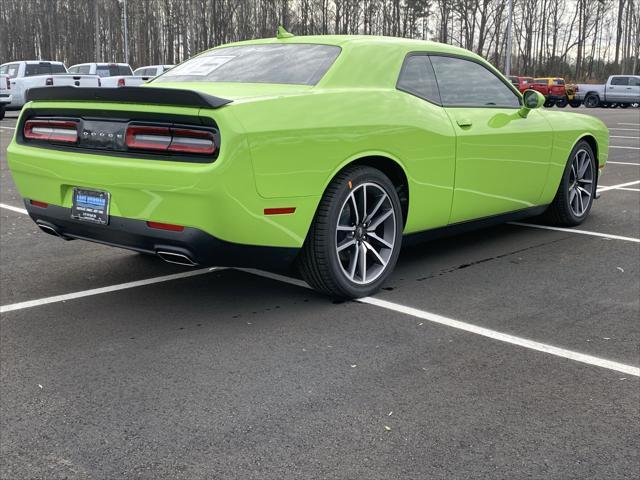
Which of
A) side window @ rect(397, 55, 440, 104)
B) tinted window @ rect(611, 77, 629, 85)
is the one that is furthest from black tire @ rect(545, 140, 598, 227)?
tinted window @ rect(611, 77, 629, 85)

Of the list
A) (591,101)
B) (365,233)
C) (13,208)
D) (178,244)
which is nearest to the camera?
(178,244)

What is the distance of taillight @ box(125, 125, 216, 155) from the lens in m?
3.85

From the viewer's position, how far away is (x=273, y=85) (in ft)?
15.0

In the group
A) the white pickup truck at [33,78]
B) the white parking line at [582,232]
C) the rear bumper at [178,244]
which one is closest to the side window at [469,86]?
the white parking line at [582,232]

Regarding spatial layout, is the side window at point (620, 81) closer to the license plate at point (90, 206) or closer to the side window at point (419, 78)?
the side window at point (419, 78)

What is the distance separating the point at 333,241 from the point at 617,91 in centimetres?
3881

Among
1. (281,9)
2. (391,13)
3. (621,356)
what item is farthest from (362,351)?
(391,13)

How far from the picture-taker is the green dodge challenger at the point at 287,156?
3891 millimetres

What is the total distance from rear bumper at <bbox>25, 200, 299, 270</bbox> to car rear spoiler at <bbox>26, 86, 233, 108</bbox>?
619mm

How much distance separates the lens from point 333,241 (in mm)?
4414

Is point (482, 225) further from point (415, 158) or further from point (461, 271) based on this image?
point (415, 158)

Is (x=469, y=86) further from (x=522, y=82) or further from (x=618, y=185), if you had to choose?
(x=522, y=82)

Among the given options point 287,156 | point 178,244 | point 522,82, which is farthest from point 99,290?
point 522,82

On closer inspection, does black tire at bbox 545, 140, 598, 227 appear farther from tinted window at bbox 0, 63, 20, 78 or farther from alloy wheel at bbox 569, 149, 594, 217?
tinted window at bbox 0, 63, 20, 78
